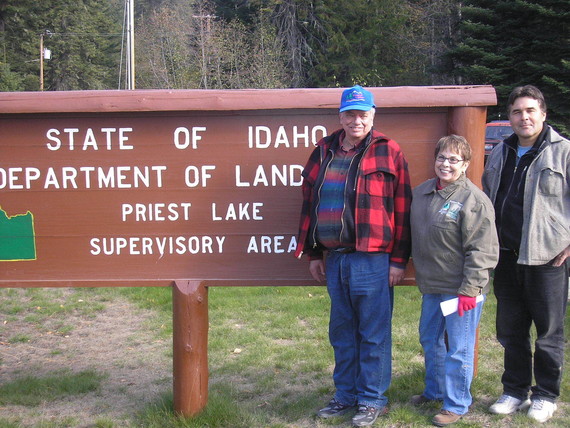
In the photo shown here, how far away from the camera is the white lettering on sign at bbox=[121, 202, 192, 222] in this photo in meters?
3.66

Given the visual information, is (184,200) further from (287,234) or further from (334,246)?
(334,246)

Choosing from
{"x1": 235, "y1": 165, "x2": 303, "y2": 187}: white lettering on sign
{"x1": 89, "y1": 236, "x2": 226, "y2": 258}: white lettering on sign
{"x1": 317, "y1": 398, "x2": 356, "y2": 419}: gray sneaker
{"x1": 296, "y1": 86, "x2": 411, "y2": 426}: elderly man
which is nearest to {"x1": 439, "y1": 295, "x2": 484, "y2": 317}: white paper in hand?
{"x1": 296, "y1": 86, "x2": 411, "y2": 426}: elderly man

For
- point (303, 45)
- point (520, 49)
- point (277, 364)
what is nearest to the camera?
point (277, 364)

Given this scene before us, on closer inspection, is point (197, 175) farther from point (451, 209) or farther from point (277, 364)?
point (277, 364)

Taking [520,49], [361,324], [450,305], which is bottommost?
[361,324]

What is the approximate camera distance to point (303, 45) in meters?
33.1

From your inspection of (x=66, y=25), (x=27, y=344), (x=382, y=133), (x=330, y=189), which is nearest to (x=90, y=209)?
(x=330, y=189)

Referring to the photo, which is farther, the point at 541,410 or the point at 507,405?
the point at 507,405

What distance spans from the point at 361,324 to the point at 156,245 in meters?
1.23

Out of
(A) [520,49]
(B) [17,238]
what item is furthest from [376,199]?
(A) [520,49]

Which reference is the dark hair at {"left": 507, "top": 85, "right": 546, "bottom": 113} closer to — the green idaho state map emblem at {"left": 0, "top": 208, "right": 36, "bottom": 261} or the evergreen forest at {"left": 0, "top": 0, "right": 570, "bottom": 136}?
the green idaho state map emblem at {"left": 0, "top": 208, "right": 36, "bottom": 261}

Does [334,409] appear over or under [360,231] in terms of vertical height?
under

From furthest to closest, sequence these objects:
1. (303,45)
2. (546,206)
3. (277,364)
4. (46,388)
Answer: (303,45) → (277,364) → (46,388) → (546,206)

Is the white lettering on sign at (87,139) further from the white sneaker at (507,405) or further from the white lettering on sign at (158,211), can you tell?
the white sneaker at (507,405)
